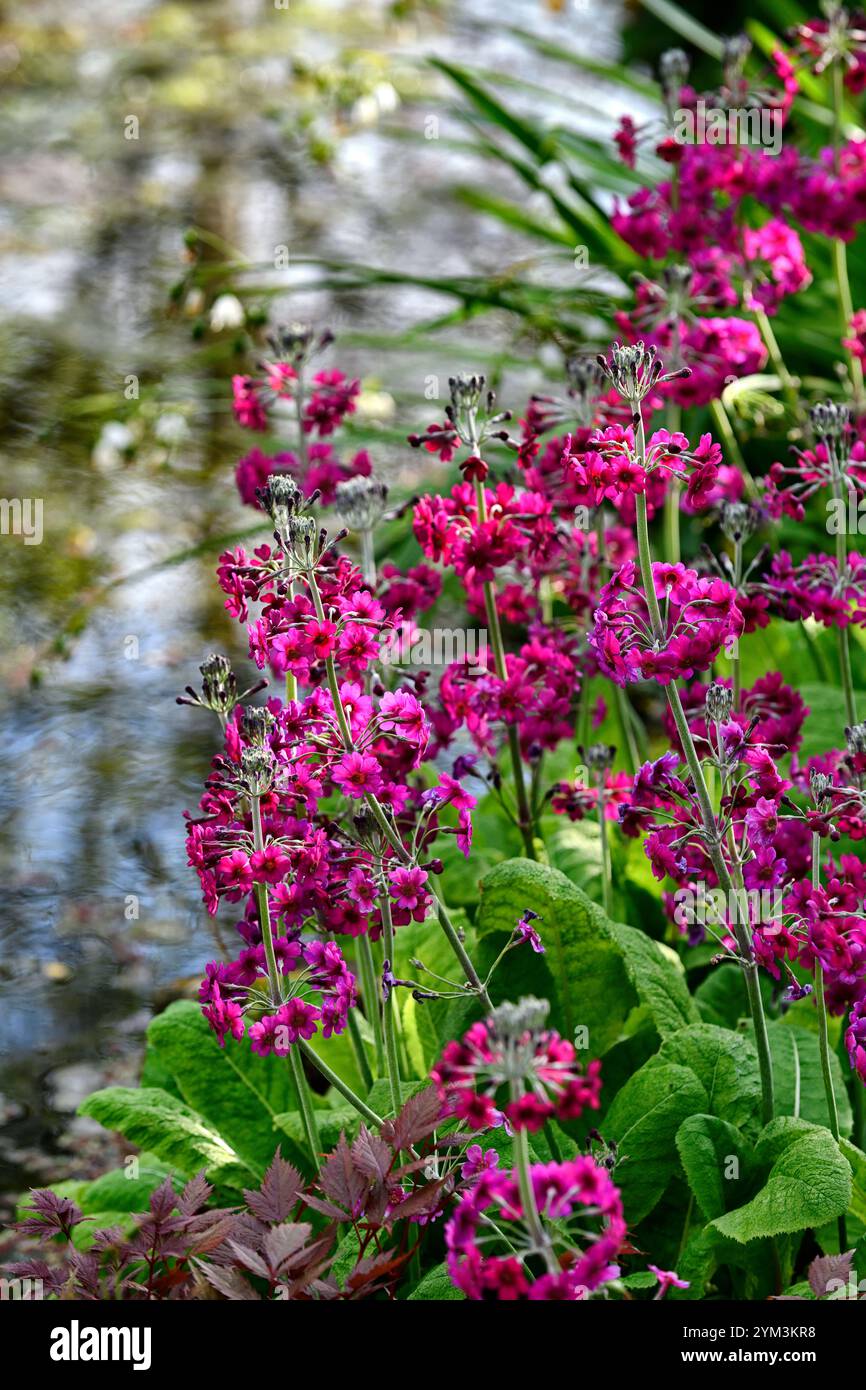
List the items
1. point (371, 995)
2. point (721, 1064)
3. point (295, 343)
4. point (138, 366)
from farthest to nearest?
1. point (138, 366)
2. point (295, 343)
3. point (371, 995)
4. point (721, 1064)

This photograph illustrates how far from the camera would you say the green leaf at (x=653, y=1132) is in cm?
168

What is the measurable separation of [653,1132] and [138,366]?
167 inches

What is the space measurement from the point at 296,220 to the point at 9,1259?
513 cm

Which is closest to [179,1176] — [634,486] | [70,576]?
[634,486]

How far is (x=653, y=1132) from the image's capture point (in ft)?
5.53

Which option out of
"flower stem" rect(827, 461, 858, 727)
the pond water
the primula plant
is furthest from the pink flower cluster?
the pond water

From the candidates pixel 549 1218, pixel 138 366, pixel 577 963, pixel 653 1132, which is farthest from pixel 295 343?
pixel 138 366

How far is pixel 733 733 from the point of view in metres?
1.60

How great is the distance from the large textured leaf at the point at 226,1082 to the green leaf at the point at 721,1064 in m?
0.56

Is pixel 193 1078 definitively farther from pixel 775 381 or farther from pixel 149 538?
pixel 149 538

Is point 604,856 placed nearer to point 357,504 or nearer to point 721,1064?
point 721,1064

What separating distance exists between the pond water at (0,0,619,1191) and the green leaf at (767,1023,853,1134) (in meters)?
1.18

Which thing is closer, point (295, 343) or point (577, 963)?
point (577, 963)

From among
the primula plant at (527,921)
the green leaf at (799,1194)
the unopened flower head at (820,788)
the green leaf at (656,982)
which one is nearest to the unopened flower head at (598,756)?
the primula plant at (527,921)
